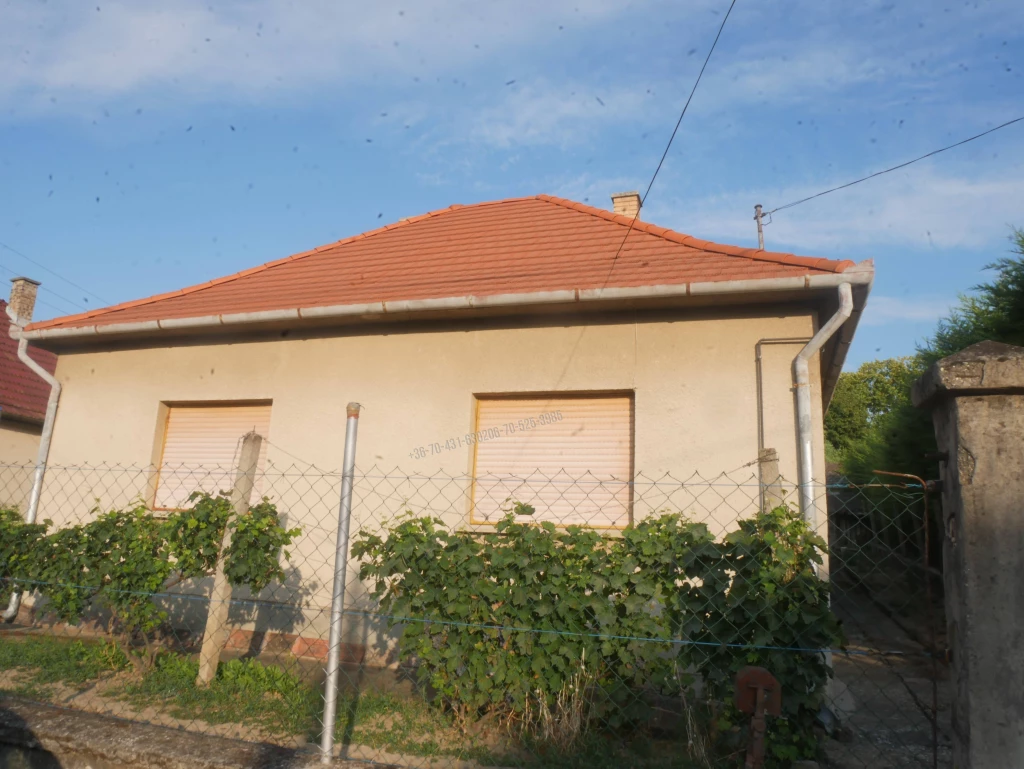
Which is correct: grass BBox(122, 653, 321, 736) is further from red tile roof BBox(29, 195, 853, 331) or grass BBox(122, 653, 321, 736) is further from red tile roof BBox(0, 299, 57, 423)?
red tile roof BBox(0, 299, 57, 423)

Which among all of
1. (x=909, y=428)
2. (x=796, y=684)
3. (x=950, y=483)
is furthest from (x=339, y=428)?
(x=909, y=428)

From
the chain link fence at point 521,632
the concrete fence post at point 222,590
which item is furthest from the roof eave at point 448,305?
the concrete fence post at point 222,590

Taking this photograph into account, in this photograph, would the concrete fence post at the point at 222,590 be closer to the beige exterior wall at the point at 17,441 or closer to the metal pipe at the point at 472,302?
the metal pipe at the point at 472,302

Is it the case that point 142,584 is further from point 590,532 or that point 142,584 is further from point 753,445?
point 753,445

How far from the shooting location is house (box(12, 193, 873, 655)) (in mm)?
5461

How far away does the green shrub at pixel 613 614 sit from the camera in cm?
320

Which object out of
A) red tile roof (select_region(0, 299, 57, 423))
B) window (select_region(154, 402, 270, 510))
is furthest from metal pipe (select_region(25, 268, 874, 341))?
red tile roof (select_region(0, 299, 57, 423))

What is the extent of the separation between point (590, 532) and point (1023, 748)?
193cm

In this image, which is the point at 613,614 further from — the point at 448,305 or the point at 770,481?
the point at 448,305

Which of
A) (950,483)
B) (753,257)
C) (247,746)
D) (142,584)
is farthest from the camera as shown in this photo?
(753,257)

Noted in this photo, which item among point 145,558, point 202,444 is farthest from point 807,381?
point 202,444

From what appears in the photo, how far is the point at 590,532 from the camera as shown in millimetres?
3727

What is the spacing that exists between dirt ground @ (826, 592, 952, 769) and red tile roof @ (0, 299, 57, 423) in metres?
12.8

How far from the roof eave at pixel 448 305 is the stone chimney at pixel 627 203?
3696 mm
